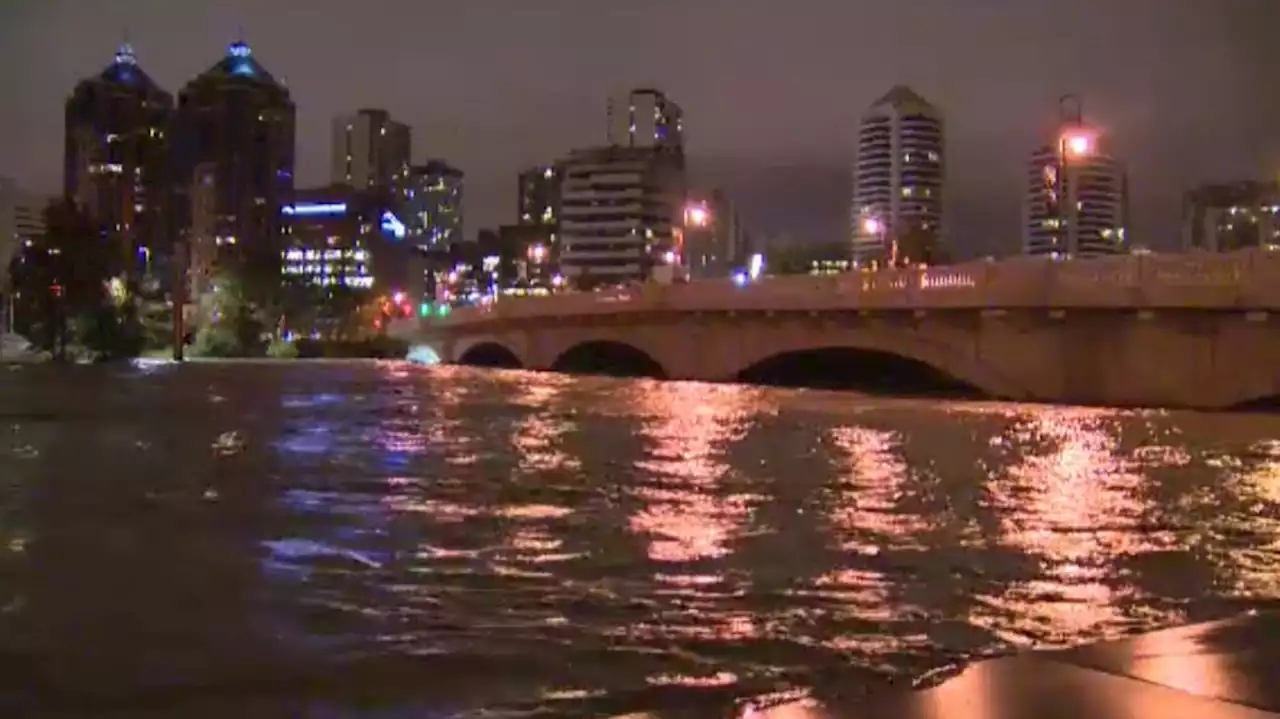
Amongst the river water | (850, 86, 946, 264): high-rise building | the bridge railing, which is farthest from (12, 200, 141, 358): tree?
(850, 86, 946, 264): high-rise building

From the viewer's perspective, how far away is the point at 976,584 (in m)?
10.3

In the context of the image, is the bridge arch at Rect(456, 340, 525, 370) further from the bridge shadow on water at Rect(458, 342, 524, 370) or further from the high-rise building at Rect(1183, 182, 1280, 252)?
the high-rise building at Rect(1183, 182, 1280, 252)

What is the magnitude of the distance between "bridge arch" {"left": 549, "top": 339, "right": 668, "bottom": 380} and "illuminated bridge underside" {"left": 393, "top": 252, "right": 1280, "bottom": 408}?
15213 millimetres

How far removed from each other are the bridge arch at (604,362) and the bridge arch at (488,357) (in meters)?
8.53

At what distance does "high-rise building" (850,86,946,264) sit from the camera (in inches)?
7160

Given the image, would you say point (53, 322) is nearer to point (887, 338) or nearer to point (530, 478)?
point (887, 338)

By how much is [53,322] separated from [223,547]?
9395cm

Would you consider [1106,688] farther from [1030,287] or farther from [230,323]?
[230,323]

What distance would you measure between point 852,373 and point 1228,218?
46.1 m

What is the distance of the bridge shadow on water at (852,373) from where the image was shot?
2057 inches

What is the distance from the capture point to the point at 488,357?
315ft

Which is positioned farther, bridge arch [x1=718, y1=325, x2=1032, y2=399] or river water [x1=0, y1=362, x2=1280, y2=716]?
bridge arch [x1=718, y1=325, x2=1032, y2=399]

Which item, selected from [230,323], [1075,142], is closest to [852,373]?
[1075,142]

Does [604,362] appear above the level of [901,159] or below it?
below
